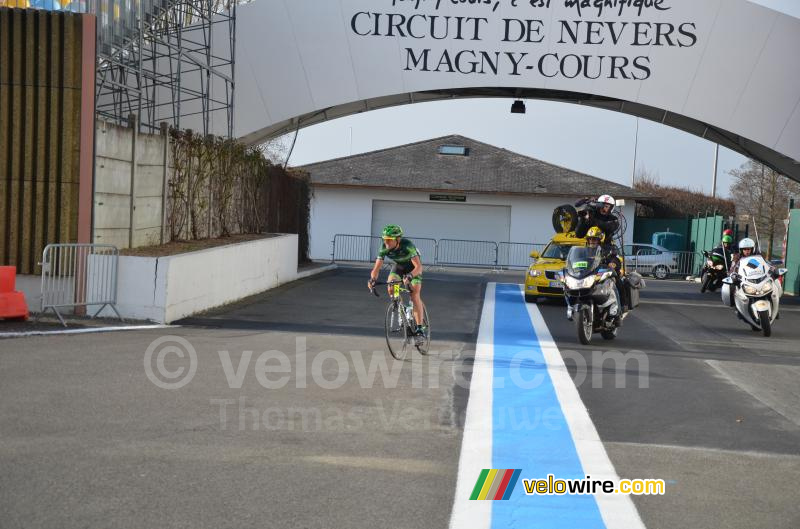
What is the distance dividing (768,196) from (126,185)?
42.6m

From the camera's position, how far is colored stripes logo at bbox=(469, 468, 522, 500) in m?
5.93

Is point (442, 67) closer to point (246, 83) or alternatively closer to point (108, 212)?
point (246, 83)

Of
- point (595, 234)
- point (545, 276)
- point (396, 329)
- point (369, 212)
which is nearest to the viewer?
point (396, 329)

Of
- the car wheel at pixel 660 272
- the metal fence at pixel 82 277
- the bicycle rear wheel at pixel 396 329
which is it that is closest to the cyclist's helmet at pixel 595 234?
the bicycle rear wheel at pixel 396 329

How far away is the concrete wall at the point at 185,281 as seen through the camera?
14352 millimetres

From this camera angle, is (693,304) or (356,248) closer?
(693,304)

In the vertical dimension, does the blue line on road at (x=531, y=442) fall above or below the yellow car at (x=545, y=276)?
below

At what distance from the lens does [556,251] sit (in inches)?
854

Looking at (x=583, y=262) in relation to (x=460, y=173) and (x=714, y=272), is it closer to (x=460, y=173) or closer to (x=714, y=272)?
(x=714, y=272)

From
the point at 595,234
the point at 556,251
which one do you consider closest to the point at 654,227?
the point at 556,251

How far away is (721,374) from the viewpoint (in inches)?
444

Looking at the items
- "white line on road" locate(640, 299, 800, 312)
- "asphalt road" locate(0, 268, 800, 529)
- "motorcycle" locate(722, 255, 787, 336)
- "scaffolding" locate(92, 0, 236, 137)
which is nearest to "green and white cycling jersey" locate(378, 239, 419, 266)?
"asphalt road" locate(0, 268, 800, 529)

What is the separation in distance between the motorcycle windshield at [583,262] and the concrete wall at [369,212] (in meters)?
30.5

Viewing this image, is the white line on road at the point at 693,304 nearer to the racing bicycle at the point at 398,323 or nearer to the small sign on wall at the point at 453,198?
the racing bicycle at the point at 398,323
